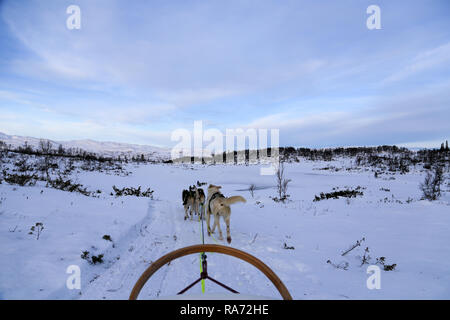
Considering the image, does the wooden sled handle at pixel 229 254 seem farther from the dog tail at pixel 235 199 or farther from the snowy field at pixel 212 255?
the snowy field at pixel 212 255

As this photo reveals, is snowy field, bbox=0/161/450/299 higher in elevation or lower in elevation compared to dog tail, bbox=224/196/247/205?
lower

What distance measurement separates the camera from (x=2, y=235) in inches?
162

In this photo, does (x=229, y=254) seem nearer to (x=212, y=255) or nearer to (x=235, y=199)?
(x=235, y=199)

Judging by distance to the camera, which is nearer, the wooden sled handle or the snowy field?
the wooden sled handle

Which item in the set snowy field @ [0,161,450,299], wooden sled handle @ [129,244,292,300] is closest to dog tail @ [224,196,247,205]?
snowy field @ [0,161,450,299]

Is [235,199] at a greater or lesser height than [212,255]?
greater

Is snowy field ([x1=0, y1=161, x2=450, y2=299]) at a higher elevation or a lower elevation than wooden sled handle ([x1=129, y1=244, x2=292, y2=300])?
lower

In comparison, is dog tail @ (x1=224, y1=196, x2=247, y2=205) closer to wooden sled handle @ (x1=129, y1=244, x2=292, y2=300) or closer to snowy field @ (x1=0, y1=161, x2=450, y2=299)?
snowy field @ (x1=0, y1=161, x2=450, y2=299)

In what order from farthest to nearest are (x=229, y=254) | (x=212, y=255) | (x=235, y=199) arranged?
1. (x=212, y=255)
2. (x=235, y=199)
3. (x=229, y=254)

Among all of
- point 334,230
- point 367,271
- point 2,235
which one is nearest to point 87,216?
point 2,235

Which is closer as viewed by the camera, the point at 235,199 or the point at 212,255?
the point at 235,199

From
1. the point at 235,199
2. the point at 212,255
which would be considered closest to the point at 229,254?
the point at 235,199

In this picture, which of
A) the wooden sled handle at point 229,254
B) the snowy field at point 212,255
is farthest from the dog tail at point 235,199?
the wooden sled handle at point 229,254
